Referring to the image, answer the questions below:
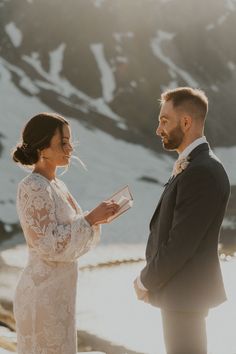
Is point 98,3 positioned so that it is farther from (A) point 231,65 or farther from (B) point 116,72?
(A) point 231,65

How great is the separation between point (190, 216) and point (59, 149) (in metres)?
1.45

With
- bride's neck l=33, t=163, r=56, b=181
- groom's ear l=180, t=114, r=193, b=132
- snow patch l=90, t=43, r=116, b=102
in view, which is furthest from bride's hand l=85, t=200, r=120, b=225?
snow patch l=90, t=43, r=116, b=102

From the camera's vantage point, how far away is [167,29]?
A: 125312 millimetres

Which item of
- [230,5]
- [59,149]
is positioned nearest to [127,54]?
[230,5]

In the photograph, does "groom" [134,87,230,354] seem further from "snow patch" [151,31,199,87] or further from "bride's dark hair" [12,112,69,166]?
"snow patch" [151,31,199,87]

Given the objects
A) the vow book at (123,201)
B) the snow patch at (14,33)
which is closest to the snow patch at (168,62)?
the snow patch at (14,33)

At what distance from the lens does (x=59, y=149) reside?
5895 mm

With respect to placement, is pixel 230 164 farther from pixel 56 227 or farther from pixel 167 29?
pixel 56 227

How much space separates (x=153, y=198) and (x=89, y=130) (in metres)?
26.1

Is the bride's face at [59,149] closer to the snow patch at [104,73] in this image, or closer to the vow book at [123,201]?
the vow book at [123,201]

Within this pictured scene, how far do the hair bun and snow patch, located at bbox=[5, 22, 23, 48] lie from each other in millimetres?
104448

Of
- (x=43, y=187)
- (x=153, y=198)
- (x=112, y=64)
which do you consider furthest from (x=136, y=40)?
(x=43, y=187)

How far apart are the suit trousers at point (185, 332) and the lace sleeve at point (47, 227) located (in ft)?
3.32

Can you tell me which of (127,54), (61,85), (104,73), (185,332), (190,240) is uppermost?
(127,54)
